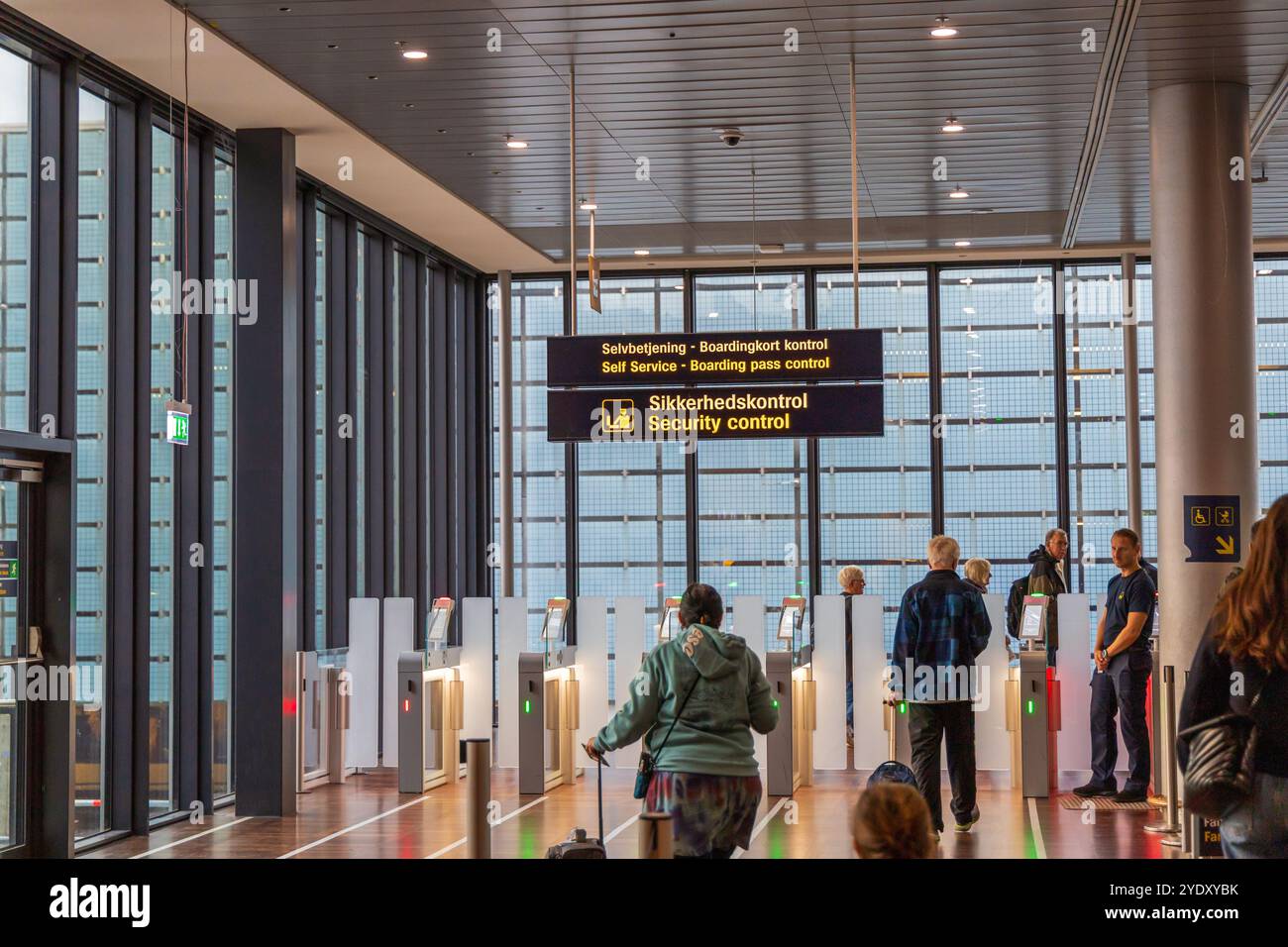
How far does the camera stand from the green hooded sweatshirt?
4852 millimetres

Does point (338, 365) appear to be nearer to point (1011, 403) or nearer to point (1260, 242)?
point (1011, 403)

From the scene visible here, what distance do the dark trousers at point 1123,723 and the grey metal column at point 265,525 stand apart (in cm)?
537

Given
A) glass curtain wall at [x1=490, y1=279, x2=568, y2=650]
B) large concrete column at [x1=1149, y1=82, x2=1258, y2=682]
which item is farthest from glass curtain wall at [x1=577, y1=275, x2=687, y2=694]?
large concrete column at [x1=1149, y1=82, x2=1258, y2=682]

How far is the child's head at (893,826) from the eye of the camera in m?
2.94

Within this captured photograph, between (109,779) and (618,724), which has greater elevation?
(618,724)

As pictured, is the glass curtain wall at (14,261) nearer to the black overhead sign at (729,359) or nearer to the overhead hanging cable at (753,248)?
the black overhead sign at (729,359)

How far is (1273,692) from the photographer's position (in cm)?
302

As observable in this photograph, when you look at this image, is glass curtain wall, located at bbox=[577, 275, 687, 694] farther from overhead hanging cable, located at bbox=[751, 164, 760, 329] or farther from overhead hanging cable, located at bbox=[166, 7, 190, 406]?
overhead hanging cable, located at bbox=[166, 7, 190, 406]

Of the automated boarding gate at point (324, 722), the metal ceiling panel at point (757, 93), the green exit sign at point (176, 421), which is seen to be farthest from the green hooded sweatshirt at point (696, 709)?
the automated boarding gate at point (324, 722)

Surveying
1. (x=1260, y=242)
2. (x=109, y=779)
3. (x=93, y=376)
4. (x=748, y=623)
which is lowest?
(x=109, y=779)

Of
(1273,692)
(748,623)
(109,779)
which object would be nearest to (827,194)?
(748,623)

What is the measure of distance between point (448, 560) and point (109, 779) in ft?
20.0

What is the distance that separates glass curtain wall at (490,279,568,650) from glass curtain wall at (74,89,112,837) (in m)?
6.71
